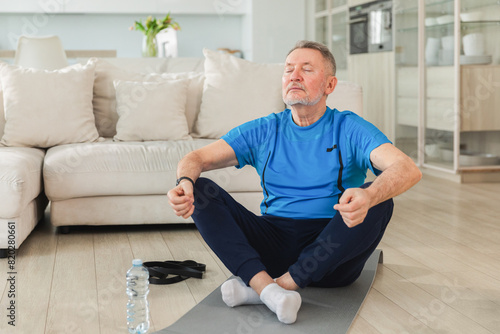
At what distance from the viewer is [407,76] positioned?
5629 millimetres

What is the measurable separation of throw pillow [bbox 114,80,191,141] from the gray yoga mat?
5.07 feet

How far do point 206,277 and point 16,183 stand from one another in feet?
3.11

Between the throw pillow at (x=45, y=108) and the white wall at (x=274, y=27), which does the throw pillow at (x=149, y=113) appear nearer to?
the throw pillow at (x=45, y=108)

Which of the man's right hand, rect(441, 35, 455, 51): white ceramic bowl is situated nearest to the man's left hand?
the man's right hand

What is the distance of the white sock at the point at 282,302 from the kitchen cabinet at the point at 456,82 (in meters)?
3.38

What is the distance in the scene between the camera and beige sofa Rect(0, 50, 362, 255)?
3.20 metres

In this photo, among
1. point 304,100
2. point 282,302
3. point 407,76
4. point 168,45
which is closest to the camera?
point 282,302

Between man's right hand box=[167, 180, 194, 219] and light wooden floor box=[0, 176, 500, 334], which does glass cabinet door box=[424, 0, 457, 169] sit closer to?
light wooden floor box=[0, 176, 500, 334]

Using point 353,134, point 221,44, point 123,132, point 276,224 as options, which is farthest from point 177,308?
point 221,44

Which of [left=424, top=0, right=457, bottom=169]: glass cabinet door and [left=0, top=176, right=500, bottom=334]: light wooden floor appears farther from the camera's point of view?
[left=424, top=0, right=457, bottom=169]: glass cabinet door

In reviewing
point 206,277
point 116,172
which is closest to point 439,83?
point 116,172

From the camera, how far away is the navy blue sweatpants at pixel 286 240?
80.1 inches

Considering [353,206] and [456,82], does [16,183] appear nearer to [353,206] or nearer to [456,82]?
[353,206]

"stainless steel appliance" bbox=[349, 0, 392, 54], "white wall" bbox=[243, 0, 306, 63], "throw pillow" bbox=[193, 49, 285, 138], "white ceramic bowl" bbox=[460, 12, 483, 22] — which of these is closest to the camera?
"throw pillow" bbox=[193, 49, 285, 138]
